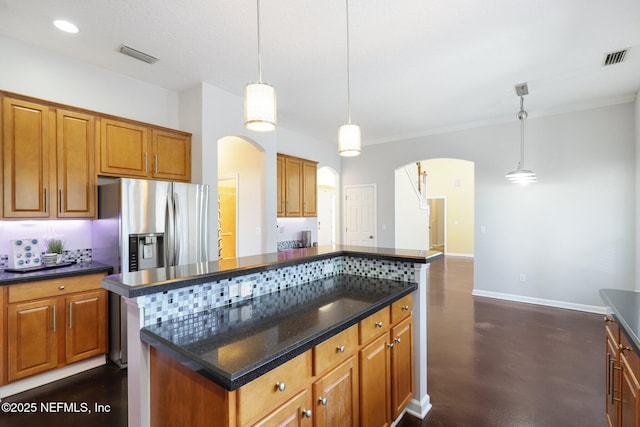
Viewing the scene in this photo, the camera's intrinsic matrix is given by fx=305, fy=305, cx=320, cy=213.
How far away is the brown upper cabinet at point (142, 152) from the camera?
3078 mm

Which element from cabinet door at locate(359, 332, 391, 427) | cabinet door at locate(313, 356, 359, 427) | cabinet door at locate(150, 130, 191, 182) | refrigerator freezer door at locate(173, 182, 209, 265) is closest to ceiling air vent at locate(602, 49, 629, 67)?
cabinet door at locate(359, 332, 391, 427)

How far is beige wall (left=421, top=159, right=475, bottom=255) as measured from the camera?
9812 millimetres

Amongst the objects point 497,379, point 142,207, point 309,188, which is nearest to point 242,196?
point 309,188

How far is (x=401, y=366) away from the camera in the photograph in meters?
2.01

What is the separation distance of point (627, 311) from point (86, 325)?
3.87 meters

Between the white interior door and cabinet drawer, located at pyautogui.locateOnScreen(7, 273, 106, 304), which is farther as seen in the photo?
the white interior door

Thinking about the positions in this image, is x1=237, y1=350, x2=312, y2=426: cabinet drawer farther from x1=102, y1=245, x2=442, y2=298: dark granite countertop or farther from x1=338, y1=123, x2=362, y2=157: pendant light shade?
x1=338, y1=123, x2=362, y2=157: pendant light shade

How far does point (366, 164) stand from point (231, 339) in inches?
230

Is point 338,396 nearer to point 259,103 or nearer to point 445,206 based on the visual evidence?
point 259,103

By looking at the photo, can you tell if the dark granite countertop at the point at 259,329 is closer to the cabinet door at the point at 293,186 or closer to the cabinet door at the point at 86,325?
the cabinet door at the point at 86,325

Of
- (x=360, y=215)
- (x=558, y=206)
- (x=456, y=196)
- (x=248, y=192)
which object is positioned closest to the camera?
(x=558, y=206)

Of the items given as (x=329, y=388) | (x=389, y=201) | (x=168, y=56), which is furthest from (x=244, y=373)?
(x=389, y=201)

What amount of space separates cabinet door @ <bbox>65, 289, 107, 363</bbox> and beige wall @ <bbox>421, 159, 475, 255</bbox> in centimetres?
957

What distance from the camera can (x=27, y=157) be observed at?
103 inches
